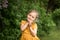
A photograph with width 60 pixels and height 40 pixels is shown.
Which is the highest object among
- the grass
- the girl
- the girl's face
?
the girl's face

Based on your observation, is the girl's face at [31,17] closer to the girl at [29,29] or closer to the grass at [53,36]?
the girl at [29,29]

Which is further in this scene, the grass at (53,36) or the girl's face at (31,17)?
the grass at (53,36)

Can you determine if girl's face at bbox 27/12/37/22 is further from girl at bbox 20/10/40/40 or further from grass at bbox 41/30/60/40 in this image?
grass at bbox 41/30/60/40

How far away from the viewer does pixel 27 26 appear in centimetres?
514

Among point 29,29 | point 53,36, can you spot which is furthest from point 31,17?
point 53,36

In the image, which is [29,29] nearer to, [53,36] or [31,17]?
[31,17]

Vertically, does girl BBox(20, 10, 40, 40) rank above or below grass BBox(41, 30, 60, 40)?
above

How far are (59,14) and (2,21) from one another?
397 centimetres

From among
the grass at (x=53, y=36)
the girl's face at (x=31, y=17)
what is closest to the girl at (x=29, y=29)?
the girl's face at (x=31, y=17)

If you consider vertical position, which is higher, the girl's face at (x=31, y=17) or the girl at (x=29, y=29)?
the girl's face at (x=31, y=17)

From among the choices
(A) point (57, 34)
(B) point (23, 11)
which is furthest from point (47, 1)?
(B) point (23, 11)

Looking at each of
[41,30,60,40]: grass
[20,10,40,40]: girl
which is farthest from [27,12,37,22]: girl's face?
[41,30,60,40]: grass

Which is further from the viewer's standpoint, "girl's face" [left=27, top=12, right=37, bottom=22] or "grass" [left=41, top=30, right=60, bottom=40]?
"grass" [left=41, top=30, right=60, bottom=40]

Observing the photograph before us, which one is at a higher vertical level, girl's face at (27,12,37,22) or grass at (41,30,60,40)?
girl's face at (27,12,37,22)
